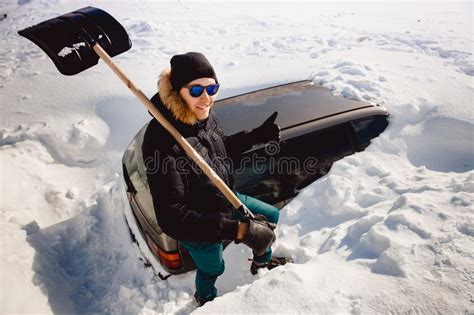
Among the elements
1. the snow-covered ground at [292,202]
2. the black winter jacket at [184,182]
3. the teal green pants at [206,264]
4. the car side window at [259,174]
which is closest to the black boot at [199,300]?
the teal green pants at [206,264]

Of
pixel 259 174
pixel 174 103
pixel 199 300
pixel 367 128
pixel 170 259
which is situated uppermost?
pixel 174 103

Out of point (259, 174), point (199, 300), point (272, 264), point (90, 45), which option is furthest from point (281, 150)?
point (90, 45)

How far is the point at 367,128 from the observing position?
10.1 feet

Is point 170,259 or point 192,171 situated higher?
point 192,171

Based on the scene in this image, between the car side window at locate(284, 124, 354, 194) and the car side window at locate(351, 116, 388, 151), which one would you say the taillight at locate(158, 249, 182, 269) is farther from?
the car side window at locate(351, 116, 388, 151)

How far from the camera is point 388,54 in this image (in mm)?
6508

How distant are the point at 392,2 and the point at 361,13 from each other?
4.59m

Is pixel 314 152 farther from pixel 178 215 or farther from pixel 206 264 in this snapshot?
pixel 178 215

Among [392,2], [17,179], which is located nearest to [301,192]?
[17,179]

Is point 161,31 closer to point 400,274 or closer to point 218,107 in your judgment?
point 218,107

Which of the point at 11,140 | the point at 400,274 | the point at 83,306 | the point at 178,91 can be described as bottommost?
the point at 83,306

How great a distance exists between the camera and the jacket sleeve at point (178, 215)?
5.53 ft

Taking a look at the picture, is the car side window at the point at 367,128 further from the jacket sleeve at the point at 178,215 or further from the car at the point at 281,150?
the jacket sleeve at the point at 178,215

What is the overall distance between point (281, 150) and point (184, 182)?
3.71ft
